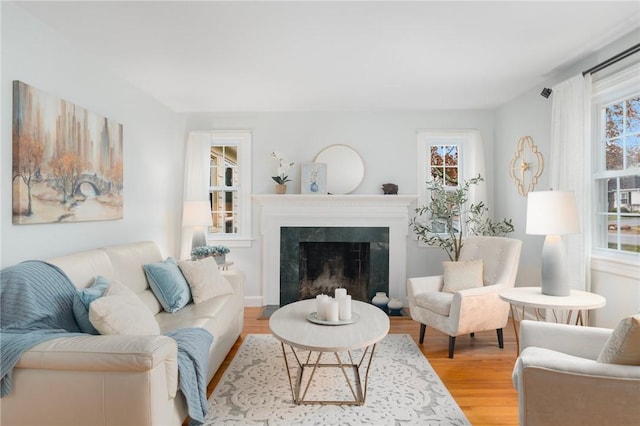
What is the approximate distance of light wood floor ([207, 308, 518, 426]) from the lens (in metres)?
2.34

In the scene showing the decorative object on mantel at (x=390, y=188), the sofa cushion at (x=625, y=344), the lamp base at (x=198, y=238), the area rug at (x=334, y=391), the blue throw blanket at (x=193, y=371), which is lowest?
the area rug at (x=334, y=391)

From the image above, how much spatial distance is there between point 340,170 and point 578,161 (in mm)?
2523

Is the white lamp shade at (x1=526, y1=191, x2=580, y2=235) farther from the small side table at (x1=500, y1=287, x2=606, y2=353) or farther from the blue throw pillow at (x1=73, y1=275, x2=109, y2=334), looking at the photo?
the blue throw pillow at (x1=73, y1=275, x2=109, y2=334)

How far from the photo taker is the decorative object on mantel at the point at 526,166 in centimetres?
388

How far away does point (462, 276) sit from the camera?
3510mm

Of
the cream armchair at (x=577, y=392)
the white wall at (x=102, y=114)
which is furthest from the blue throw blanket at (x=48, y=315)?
the cream armchair at (x=577, y=392)

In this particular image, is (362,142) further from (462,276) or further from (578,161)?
(578,161)

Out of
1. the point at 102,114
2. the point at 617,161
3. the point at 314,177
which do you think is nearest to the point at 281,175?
the point at 314,177

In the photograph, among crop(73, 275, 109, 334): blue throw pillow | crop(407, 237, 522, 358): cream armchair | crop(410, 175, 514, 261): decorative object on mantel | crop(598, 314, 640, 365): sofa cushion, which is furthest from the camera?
crop(410, 175, 514, 261): decorative object on mantel

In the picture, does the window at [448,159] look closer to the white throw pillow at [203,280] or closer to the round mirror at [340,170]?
the round mirror at [340,170]

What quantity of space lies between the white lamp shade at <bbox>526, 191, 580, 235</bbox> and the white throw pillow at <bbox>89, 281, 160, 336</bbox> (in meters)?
2.74

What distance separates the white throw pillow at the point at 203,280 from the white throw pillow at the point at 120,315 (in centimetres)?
94

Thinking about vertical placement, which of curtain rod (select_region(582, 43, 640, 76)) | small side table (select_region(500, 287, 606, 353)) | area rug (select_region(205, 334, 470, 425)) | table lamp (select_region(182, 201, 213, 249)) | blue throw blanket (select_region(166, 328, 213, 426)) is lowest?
area rug (select_region(205, 334, 470, 425))

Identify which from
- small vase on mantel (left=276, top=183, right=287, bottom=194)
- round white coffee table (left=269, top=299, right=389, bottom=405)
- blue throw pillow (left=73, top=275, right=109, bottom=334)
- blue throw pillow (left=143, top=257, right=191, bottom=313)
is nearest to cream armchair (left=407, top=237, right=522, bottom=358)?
round white coffee table (left=269, top=299, right=389, bottom=405)
